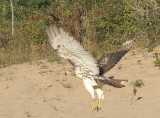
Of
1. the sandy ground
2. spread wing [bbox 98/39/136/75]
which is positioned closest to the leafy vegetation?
the sandy ground

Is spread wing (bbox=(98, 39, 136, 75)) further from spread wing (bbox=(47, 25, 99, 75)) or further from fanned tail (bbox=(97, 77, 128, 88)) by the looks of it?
spread wing (bbox=(47, 25, 99, 75))

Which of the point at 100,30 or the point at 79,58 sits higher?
the point at 79,58

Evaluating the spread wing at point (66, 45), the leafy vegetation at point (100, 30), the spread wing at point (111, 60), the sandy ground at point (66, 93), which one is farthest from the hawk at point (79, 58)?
the leafy vegetation at point (100, 30)

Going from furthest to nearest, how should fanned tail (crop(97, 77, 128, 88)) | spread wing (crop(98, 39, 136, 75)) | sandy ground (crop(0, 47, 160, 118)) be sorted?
spread wing (crop(98, 39, 136, 75))
sandy ground (crop(0, 47, 160, 118))
fanned tail (crop(97, 77, 128, 88))

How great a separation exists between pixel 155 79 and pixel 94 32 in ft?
12.2

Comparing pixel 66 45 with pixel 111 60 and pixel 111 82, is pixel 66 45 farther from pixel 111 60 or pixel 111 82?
pixel 111 60

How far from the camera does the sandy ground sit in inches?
246

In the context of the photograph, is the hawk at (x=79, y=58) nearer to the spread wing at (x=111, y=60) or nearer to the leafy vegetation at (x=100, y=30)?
the spread wing at (x=111, y=60)

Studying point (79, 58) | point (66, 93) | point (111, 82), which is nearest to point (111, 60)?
point (111, 82)

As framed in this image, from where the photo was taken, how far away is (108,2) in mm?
12398

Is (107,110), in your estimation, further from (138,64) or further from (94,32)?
(94,32)

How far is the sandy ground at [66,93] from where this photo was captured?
246 inches

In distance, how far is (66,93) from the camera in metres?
7.81

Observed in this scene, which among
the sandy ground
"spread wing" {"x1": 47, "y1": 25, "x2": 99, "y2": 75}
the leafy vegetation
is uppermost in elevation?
"spread wing" {"x1": 47, "y1": 25, "x2": 99, "y2": 75}
